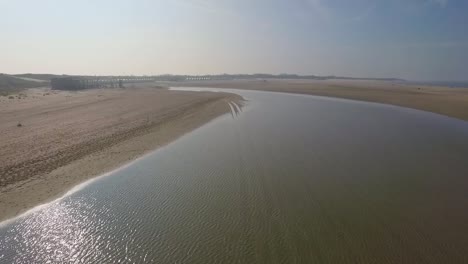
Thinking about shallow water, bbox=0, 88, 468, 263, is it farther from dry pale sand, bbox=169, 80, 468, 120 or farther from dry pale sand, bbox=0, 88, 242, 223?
dry pale sand, bbox=169, 80, 468, 120

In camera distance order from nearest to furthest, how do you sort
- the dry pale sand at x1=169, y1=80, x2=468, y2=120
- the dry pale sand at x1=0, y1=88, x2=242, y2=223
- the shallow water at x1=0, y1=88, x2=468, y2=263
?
the shallow water at x1=0, y1=88, x2=468, y2=263
the dry pale sand at x1=0, y1=88, x2=242, y2=223
the dry pale sand at x1=169, y1=80, x2=468, y2=120

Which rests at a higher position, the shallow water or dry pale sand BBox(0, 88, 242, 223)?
the shallow water

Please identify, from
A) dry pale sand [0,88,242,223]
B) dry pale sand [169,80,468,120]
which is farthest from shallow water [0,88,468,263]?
dry pale sand [169,80,468,120]

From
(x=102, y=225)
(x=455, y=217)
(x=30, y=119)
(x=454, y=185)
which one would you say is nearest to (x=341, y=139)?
(x=454, y=185)

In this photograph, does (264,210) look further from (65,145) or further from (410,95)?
(410,95)

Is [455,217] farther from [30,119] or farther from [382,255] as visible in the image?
[30,119]

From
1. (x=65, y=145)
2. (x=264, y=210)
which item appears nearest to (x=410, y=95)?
(x=264, y=210)

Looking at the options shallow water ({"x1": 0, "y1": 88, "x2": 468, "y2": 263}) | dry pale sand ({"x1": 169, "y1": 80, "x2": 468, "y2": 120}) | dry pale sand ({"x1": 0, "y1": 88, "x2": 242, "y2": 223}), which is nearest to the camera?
shallow water ({"x1": 0, "y1": 88, "x2": 468, "y2": 263})

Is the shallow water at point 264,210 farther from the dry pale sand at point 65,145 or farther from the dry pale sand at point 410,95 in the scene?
the dry pale sand at point 410,95

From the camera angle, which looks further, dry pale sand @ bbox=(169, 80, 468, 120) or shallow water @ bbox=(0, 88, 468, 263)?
dry pale sand @ bbox=(169, 80, 468, 120)

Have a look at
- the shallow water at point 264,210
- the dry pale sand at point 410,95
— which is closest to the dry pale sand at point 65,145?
A: the shallow water at point 264,210
